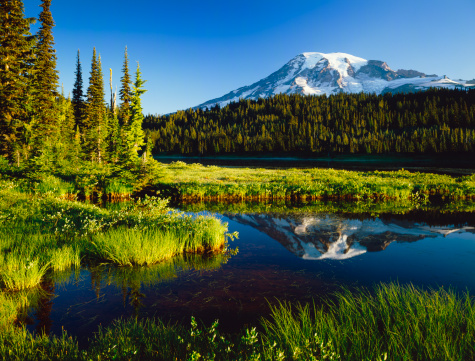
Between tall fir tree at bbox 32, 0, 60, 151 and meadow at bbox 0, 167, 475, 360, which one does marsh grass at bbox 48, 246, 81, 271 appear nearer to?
meadow at bbox 0, 167, 475, 360

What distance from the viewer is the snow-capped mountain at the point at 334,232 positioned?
486 inches

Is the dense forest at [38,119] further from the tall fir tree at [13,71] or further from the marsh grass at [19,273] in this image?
the marsh grass at [19,273]

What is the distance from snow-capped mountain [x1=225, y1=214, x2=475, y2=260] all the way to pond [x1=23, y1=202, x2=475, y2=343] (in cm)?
5

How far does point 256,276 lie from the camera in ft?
29.9

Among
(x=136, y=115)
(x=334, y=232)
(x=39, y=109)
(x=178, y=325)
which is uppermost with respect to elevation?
(x=39, y=109)

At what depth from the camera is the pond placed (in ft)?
21.7

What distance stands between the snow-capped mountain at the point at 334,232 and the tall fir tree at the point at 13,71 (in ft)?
78.3

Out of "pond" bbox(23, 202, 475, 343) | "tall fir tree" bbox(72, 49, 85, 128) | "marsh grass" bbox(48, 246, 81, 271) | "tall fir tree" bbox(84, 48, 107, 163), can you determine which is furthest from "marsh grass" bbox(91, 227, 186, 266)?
"tall fir tree" bbox(72, 49, 85, 128)

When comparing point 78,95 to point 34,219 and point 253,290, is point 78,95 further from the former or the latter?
point 253,290

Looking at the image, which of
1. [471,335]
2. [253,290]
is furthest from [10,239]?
[471,335]

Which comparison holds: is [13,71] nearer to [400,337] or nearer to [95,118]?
[95,118]

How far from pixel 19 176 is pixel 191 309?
942 inches

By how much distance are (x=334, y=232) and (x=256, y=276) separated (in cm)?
759

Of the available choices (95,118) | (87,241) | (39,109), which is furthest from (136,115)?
(95,118)
